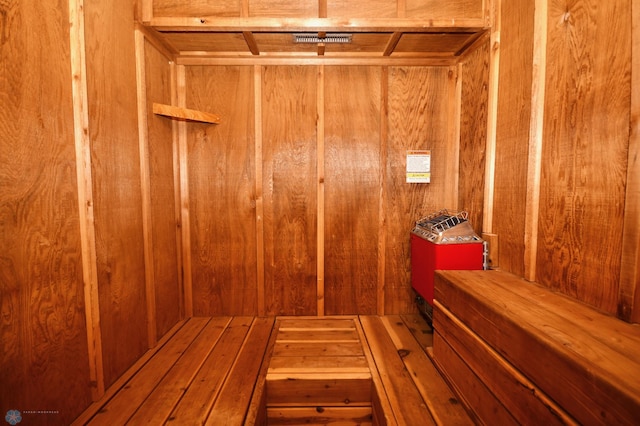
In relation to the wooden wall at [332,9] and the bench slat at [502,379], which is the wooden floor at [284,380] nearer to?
the bench slat at [502,379]

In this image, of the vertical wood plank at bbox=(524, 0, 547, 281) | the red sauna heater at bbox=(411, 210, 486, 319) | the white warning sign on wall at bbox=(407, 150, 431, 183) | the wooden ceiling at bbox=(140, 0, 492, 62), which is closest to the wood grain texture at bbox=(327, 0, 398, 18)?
the wooden ceiling at bbox=(140, 0, 492, 62)

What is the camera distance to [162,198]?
251 cm

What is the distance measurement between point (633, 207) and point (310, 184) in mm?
2166

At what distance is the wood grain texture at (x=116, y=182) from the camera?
1.76 m

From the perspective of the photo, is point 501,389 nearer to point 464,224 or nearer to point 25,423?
point 464,224

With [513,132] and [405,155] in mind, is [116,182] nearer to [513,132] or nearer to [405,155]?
[405,155]

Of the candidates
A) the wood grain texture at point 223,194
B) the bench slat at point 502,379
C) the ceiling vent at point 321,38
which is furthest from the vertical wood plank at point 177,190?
the bench slat at point 502,379

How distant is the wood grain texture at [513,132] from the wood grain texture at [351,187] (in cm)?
103

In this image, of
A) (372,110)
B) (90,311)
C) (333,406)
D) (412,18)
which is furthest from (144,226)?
(412,18)

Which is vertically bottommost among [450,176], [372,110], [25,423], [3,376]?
Result: [25,423]

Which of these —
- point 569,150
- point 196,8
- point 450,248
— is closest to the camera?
point 569,150

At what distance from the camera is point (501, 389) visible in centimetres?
129

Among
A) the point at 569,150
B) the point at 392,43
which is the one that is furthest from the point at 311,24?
the point at 569,150

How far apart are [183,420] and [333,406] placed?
977mm
